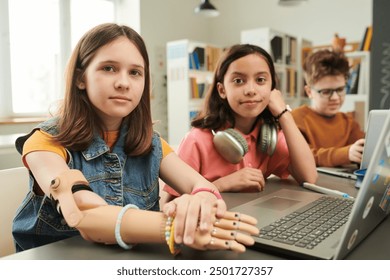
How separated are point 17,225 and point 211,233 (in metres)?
0.52

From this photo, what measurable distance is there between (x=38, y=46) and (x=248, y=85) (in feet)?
11.2

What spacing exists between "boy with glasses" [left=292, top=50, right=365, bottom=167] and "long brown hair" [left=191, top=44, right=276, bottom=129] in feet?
1.57

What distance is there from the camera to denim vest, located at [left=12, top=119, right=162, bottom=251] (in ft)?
2.74

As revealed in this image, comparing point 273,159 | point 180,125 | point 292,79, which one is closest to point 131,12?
point 180,125

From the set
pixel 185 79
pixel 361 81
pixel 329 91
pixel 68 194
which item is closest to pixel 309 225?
pixel 68 194

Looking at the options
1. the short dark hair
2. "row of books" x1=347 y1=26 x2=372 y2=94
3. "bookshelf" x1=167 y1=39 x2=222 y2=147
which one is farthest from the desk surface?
"bookshelf" x1=167 y1=39 x2=222 y2=147

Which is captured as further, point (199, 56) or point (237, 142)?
point (199, 56)

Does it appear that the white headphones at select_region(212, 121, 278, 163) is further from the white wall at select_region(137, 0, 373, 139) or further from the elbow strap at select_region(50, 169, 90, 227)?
the white wall at select_region(137, 0, 373, 139)

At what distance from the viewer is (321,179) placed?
123 centimetres

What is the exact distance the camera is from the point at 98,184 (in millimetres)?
868

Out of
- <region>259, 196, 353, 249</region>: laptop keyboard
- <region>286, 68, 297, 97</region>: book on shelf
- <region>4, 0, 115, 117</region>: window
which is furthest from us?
<region>286, 68, 297, 97</region>: book on shelf

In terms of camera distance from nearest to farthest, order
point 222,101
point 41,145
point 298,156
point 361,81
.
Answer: point 41,145 < point 298,156 < point 222,101 < point 361,81

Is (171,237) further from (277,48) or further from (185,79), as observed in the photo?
(277,48)

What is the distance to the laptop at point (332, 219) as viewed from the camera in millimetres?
484
